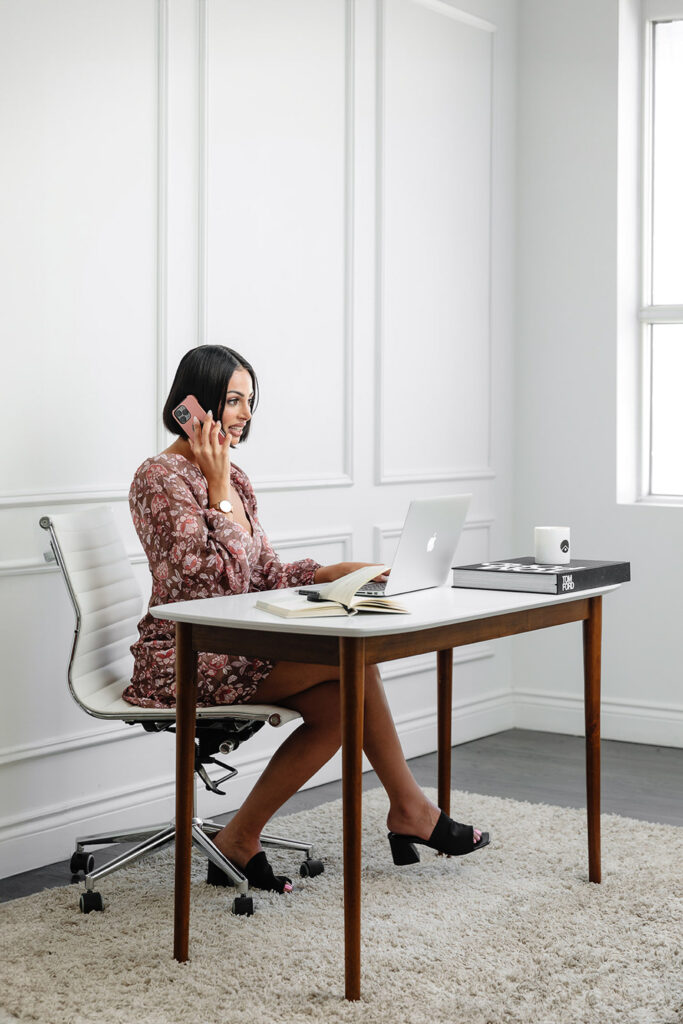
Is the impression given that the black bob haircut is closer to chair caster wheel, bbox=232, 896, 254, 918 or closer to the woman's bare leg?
the woman's bare leg

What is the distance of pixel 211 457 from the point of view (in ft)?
9.64

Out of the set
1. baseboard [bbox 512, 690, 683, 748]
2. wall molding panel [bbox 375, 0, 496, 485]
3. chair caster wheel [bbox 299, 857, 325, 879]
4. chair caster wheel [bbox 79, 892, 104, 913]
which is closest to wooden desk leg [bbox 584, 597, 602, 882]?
chair caster wheel [bbox 299, 857, 325, 879]

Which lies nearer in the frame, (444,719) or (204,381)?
(204,381)

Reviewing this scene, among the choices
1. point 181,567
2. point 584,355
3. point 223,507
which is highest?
point 584,355

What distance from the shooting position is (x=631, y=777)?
13.6 ft

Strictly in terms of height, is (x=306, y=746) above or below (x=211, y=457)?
below

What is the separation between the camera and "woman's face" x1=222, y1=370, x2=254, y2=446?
3.01 metres

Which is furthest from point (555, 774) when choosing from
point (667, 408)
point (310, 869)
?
point (667, 408)

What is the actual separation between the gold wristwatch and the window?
7.91 ft

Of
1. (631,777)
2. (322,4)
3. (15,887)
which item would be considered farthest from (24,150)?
(631,777)

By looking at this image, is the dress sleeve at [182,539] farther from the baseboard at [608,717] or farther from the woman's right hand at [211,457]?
the baseboard at [608,717]

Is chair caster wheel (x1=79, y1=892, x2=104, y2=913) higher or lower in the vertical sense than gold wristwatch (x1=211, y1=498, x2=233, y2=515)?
lower

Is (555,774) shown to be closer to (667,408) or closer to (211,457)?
(667,408)

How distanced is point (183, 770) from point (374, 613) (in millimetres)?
487
